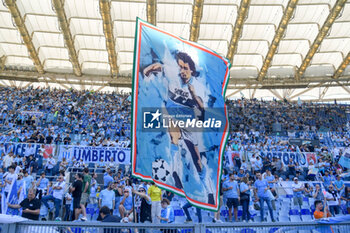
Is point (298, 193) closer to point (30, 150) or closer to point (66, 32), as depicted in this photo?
point (30, 150)

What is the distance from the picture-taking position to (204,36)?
125 feet

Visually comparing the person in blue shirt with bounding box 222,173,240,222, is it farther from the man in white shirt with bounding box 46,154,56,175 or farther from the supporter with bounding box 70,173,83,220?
the man in white shirt with bounding box 46,154,56,175

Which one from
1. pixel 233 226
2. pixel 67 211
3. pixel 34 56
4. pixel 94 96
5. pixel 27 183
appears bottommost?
pixel 233 226

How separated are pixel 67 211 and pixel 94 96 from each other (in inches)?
1116

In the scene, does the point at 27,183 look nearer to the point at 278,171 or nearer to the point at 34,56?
the point at 278,171

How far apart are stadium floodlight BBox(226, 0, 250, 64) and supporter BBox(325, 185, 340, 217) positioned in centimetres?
2361

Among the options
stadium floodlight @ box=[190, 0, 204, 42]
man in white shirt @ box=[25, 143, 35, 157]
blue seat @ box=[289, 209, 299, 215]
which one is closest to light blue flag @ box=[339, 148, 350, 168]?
blue seat @ box=[289, 209, 299, 215]

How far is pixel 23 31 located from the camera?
3584 cm

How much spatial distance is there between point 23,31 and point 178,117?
35.7 metres

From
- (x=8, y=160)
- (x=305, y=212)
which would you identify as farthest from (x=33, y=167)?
(x=305, y=212)

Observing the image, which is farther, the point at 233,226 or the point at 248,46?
the point at 248,46

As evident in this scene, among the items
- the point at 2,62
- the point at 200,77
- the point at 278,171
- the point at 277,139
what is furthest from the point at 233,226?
the point at 2,62

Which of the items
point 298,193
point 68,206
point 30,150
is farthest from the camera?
point 30,150

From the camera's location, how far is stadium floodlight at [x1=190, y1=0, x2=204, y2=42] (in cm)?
3225
